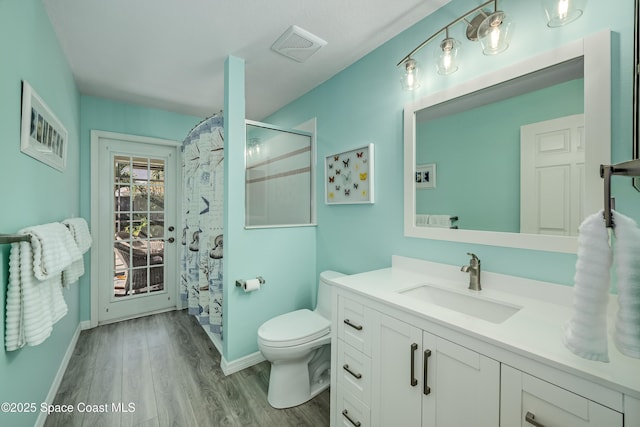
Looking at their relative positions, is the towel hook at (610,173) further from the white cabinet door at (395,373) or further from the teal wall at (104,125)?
the teal wall at (104,125)

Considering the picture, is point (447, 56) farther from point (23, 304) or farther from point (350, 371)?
point (23, 304)

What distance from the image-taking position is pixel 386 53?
73.6 inches

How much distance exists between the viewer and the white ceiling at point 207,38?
157 centimetres

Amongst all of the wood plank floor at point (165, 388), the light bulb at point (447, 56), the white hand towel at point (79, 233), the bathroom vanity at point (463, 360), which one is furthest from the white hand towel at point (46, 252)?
the light bulb at point (447, 56)

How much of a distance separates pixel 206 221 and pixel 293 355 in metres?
1.36

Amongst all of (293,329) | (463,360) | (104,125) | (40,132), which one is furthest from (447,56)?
(104,125)

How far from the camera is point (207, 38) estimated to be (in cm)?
185

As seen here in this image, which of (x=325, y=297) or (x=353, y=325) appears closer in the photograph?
(x=353, y=325)

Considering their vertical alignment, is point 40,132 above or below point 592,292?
above

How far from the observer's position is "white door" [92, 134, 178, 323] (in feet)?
9.61

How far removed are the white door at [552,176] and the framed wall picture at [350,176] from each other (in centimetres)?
91

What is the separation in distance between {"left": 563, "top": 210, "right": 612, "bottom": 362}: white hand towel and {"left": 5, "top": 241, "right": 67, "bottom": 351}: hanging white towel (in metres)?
1.79

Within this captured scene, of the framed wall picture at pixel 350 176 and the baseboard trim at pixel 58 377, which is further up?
the framed wall picture at pixel 350 176

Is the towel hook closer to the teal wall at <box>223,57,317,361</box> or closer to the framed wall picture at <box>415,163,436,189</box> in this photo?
the framed wall picture at <box>415,163,436,189</box>
